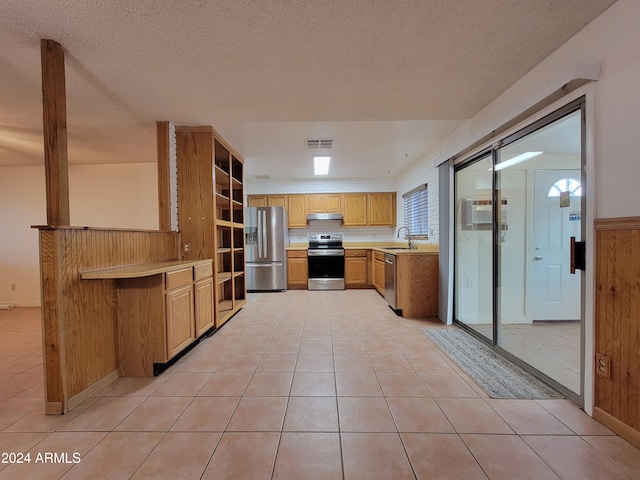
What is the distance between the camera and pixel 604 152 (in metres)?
1.56

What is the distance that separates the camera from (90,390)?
1979 mm

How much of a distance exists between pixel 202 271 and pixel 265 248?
102 inches

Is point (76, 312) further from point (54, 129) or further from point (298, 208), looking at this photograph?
point (298, 208)

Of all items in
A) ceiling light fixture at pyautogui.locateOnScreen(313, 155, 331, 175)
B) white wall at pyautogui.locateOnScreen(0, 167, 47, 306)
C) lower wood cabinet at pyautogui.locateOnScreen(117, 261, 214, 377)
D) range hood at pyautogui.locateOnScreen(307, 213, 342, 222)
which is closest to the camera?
lower wood cabinet at pyautogui.locateOnScreen(117, 261, 214, 377)

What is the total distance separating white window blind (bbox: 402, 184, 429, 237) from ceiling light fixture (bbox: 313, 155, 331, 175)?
5.37 feet

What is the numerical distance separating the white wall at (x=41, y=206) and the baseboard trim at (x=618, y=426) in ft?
18.6

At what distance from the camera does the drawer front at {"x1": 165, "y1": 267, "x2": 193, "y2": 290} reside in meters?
2.32

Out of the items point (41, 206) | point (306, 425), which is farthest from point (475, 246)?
point (41, 206)

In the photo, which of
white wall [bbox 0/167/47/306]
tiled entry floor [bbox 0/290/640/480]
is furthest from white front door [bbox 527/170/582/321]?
white wall [bbox 0/167/47/306]

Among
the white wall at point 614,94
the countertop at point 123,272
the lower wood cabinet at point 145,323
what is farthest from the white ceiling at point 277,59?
the lower wood cabinet at point 145,323

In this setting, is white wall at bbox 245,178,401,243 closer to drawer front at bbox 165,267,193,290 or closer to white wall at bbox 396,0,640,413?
drawer front at bbox 165,267,193,290

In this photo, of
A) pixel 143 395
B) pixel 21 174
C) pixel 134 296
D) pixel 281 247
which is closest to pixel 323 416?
pixel 143 395

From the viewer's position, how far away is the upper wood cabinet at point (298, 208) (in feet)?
20.2

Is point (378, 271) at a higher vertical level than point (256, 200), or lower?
lower
